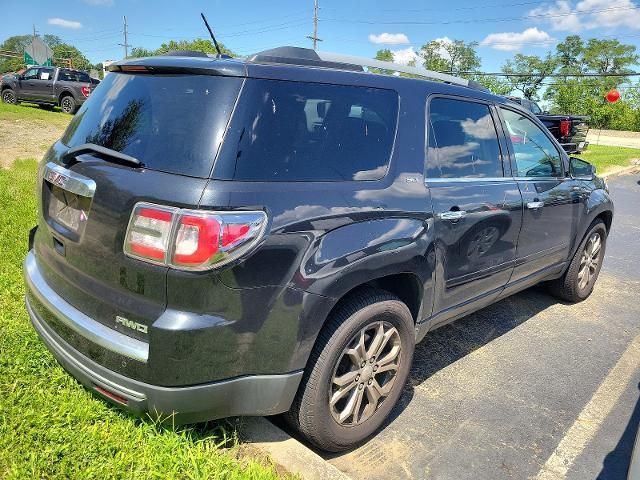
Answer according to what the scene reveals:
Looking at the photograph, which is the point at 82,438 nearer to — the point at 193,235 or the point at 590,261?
the point at 193,235

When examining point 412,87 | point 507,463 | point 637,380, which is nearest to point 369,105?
point 412,87

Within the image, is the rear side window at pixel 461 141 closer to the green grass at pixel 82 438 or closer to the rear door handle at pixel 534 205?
the rear door handle at pixel 534 205

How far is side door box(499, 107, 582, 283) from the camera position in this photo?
3.76 metres

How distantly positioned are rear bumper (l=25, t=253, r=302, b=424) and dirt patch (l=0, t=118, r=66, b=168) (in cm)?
707

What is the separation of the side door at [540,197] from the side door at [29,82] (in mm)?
20415

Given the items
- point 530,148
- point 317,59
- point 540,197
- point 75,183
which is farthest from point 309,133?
point 530,148

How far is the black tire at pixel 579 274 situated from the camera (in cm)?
482

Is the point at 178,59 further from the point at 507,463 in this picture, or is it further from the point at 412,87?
the point at 507,463

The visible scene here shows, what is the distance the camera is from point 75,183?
2.29 metres

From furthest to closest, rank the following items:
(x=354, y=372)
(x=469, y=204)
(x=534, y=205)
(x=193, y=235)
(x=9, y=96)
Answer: (x=9, y=96), (x=534, y=205), (x=469, y=204), (x=354, y=372), (x=193, y=235)

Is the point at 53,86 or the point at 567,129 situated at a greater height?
the point at 567,129

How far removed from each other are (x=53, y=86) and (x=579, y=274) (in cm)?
1977

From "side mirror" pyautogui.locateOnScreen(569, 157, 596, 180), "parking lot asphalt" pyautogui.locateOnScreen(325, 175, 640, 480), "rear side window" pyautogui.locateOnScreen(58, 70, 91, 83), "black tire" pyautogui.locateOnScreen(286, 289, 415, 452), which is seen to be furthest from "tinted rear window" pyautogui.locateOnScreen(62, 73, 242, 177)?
"rear side window" pyautogui.locateOnScreen(58, 70, 91, 83)

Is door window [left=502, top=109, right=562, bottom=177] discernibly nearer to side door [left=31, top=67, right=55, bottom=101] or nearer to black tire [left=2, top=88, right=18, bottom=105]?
side door [left=31, top=67, right=55, bottom=101]
